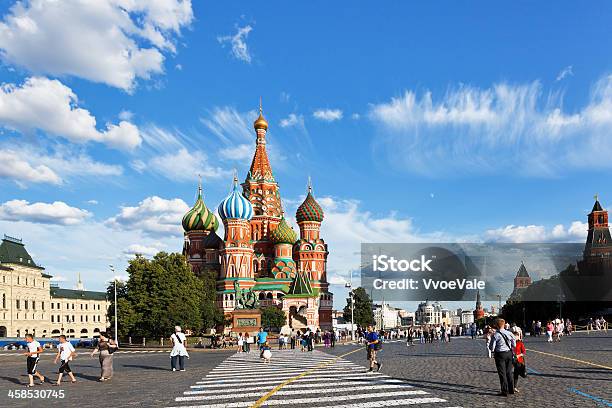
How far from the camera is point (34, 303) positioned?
4427 inches

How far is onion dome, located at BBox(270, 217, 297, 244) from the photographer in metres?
98.2

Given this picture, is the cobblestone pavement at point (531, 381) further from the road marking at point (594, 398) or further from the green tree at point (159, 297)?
the green tree at point (159, 297)

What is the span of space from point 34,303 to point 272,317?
55.5 metres

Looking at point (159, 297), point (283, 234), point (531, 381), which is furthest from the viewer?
point (283, 234)

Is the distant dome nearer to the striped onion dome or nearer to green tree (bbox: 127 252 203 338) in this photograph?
the striped onion dome

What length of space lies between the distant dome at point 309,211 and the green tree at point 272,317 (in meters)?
20.6

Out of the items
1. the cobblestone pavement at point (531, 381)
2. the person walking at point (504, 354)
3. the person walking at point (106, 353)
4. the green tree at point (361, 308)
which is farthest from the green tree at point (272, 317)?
the person walking at point (504, 354)

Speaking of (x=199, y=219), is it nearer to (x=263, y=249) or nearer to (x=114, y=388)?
(x=263, y=249)

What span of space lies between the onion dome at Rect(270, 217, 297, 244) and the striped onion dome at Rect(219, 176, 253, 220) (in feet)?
25.1

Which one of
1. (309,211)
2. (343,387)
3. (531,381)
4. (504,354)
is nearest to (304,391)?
(343,387)

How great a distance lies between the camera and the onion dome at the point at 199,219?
100500 millimetres

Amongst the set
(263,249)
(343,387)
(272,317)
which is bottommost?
(272,317)

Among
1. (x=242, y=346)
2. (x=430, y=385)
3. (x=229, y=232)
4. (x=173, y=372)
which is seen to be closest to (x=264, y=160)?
(x=229, y=232)

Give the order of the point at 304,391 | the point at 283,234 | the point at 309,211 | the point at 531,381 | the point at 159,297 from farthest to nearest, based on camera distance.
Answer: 1. the point at 309,211
2. the point at 283,234
3. the point at 159,297
4. the point at 531,381
5. the point at 304,391
